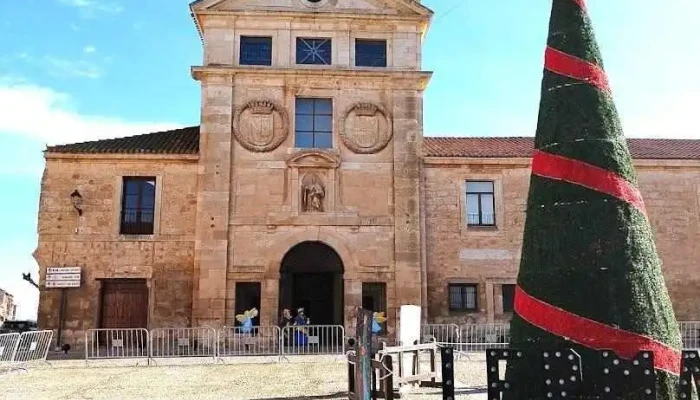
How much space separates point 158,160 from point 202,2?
5.51m

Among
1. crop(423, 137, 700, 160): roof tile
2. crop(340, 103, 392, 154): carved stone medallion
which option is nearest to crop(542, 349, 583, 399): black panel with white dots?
crop(340, 103, 392, 154): carved stone medallion

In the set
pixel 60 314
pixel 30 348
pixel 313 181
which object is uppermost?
pixel 313 181

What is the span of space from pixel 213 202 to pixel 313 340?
5.58m

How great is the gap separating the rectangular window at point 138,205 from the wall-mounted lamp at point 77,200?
4.21 ft

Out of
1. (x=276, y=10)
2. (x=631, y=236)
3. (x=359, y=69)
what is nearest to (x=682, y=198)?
(x=359, y=69)

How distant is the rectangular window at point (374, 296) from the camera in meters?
21.9

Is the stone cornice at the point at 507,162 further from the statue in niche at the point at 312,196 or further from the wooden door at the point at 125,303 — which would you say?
the wooden door at the point at 125,303

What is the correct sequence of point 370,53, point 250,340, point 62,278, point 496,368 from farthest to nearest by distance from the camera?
1. point 370,53
2. point 62,278
3. point 250,340
4. point 496,368

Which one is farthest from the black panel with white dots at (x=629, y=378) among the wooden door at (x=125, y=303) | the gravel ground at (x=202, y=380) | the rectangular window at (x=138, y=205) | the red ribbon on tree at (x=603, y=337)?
the rectangular window at (x=138, y=205)

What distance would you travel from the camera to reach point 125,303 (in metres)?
21.5

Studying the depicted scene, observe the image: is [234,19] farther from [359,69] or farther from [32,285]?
[32,285]

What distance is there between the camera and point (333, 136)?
22406 millimetres

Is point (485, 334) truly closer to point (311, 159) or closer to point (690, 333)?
point (690, 333)

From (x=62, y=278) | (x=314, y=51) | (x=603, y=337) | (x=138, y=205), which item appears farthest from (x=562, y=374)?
(x=62, y=278)
